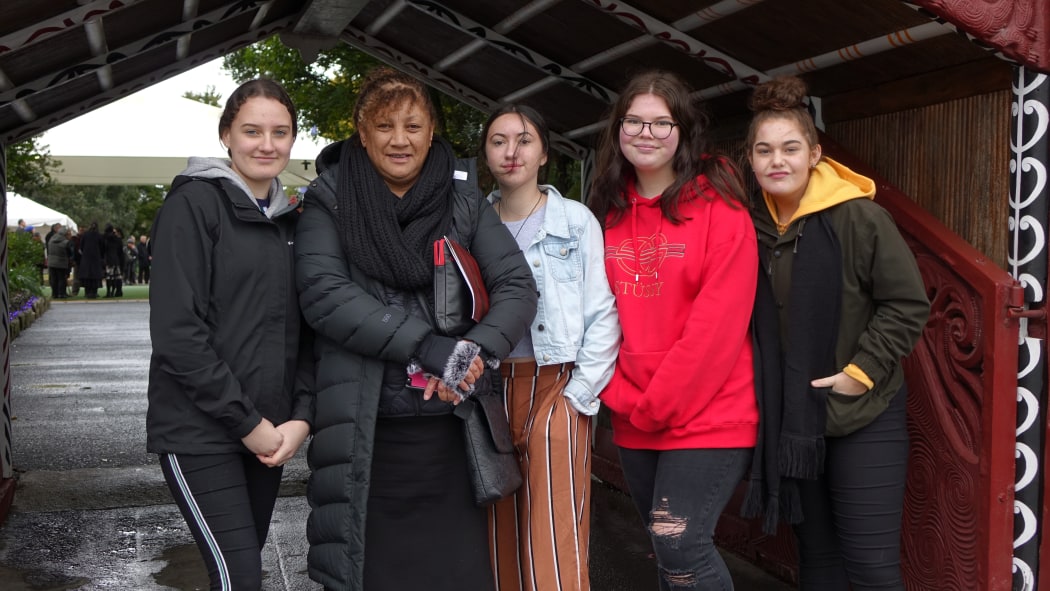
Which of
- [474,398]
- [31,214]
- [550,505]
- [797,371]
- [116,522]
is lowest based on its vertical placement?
[116,522]

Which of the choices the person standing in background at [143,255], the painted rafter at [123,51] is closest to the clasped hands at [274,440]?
the painted rafter at [123,51]

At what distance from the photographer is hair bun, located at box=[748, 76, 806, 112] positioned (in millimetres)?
3080

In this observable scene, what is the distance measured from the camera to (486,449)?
3.03 m

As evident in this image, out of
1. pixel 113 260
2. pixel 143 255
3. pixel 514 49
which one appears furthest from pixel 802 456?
pixel 143 255

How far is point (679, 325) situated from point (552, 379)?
474 mm

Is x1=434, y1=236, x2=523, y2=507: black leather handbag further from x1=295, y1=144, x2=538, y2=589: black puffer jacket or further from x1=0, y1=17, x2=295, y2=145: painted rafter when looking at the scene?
x1=0, y1=17, x2=295, y2=145: painted rafter

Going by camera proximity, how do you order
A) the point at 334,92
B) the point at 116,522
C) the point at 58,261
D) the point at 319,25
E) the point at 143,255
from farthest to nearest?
1. the point at 143,255
2. the point at 58,261
3. the point at 334,92
4. the point at 319,25
5. the point at 116,522

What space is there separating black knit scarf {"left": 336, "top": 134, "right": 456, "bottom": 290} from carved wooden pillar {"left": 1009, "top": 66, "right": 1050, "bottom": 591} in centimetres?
185

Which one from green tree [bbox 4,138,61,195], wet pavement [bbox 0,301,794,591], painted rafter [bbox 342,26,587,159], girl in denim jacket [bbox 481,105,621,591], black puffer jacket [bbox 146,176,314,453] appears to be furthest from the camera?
green tree [bbox 4,138,61,195]

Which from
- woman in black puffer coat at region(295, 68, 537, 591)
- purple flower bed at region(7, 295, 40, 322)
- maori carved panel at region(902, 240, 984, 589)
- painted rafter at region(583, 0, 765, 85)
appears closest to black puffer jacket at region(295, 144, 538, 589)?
woman in black puffer coat at region(295, 68, 537, 591)

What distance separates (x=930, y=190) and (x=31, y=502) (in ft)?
17.2

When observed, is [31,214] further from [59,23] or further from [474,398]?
[474,398]

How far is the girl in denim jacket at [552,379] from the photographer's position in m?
3.18

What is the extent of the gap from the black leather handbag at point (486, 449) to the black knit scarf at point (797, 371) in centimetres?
78
